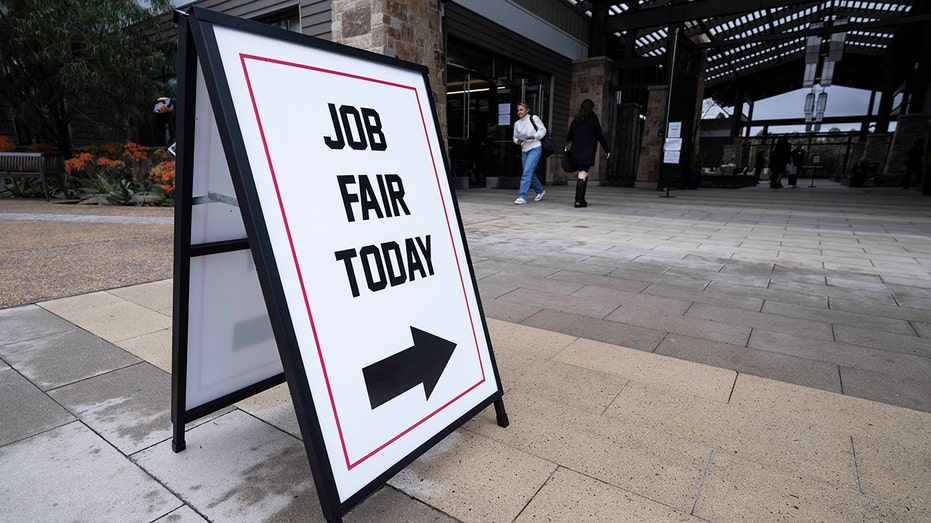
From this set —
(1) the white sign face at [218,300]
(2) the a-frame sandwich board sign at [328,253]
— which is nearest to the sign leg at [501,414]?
(2) the a-frame sandwich board sign at [328,253]

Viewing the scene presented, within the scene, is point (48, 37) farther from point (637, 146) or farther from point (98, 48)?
point (637, 146)

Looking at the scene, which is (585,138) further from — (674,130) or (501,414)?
(501,414)

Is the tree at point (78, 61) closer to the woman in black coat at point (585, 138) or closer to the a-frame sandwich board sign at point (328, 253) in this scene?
the woman in black coat at point (585, 138)

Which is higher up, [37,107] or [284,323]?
[37,107]

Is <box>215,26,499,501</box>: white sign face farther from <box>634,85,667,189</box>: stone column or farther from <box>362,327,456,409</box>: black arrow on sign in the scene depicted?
<box>634,85,667,189</box>: stone column

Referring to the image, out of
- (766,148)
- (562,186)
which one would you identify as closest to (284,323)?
(562,186)

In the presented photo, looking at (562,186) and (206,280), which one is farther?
(562,186)

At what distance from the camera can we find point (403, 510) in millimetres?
1320

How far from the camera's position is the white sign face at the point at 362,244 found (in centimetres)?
114

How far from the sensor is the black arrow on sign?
1.30 m

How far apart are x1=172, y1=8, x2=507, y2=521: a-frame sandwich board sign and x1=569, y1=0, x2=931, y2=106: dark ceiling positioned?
13.6 metres

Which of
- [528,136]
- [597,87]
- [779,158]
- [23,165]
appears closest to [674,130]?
[597,87]

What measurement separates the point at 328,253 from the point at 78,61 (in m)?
11.5

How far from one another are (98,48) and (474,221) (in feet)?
28.1
